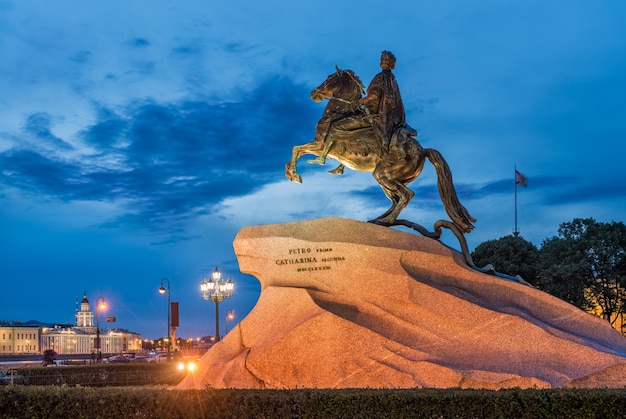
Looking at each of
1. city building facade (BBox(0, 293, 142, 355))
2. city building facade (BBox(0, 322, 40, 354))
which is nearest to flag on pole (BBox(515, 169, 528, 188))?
city building facade (BBox(0, 293, 142, 355))

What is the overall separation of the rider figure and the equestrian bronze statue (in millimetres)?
24

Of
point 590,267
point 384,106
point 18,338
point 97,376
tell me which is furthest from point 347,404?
point 18,338

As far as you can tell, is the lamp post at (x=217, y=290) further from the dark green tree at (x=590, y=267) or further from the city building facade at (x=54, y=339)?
the city building facade at (x=54, y=339)

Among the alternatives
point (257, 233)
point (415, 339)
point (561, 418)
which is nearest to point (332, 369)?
point (415, 339)

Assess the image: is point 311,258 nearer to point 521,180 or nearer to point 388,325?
point 388,325

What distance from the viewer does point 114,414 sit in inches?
373

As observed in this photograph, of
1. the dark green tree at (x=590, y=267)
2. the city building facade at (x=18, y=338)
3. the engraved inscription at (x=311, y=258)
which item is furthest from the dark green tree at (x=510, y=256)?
the city building facade at (x=18, y=338)

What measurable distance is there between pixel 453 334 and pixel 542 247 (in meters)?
31.1

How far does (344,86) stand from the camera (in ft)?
49.8

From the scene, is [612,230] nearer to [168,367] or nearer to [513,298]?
[168,367]

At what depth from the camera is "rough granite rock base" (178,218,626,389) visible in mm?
11461

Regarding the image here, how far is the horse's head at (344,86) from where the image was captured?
15156 millimetres

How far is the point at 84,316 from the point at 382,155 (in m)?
178

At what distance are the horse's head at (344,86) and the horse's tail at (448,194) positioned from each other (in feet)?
6.21
